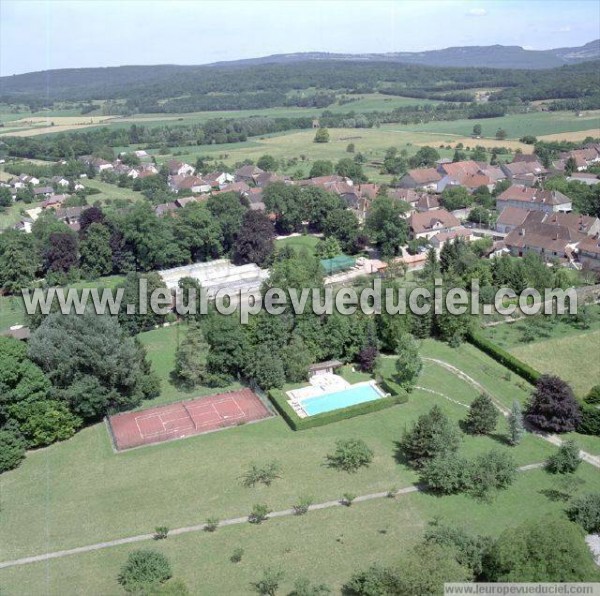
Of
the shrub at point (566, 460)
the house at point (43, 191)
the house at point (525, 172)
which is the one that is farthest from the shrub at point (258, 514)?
the house at point (43, 191)

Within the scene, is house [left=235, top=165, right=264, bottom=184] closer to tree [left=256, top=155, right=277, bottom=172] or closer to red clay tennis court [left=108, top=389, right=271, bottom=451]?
tree [left=256, top=155, right=277, bottom=172]

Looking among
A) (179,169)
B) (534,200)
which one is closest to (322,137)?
(179,169)

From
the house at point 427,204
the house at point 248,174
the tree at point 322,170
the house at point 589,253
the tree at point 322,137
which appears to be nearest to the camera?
the house at point 589,253

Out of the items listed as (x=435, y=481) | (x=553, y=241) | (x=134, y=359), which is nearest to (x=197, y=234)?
(x=134, y=359)

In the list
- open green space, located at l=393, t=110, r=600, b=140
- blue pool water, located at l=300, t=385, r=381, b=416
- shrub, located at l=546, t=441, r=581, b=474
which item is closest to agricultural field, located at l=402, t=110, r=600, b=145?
open green space, located at l=393, t=110, r=600, b=140

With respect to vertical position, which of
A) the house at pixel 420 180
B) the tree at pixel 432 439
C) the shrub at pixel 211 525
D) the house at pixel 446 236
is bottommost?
the shrub at pixel 211 525

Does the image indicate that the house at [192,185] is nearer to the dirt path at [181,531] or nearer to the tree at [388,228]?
the tree at [388,228]
